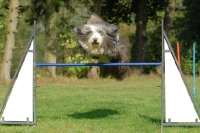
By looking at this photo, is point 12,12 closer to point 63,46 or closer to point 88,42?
point 63,46

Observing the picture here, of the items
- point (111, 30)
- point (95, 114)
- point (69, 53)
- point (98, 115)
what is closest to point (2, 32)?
point (69, 53)

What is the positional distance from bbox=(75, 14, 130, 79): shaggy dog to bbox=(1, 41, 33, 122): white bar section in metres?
1.12

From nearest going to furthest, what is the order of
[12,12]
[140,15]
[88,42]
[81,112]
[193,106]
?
[88,42], [193,106], [81,112], [12,12], [140,15]

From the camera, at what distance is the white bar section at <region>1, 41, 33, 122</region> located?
8.09 meters

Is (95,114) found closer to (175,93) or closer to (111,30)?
(175,93)

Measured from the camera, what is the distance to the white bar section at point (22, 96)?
8.09 meters

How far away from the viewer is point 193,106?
307 inches

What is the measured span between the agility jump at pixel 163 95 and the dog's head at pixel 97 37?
1.31ft

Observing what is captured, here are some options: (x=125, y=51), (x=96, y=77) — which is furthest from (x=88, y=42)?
(x=96, y=77)

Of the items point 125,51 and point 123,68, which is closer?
point 125,51

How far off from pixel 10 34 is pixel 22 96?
1071cm

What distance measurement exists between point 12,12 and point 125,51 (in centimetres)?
1097

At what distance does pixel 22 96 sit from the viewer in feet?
26.6

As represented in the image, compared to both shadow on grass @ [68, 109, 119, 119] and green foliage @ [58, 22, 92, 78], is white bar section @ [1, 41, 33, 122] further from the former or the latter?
green foliage @ [58, 22, 92, 78]
